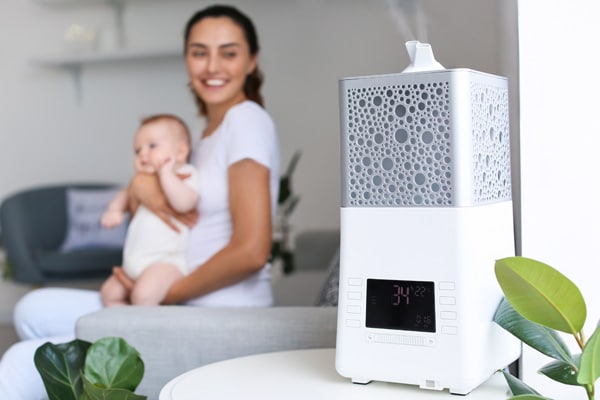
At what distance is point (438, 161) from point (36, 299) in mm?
1123

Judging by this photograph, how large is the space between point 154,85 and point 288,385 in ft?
13.8

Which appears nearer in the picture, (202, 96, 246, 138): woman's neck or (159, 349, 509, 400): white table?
(159, 349, 509, 400): white table

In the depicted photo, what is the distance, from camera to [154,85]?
16.5ft

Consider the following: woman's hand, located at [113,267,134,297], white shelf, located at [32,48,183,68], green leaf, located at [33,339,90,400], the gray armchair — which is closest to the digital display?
green leaf, located at [33,339,90,400]

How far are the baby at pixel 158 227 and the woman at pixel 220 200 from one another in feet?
0.08

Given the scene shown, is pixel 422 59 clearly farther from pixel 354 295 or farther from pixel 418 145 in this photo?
pixel 354 295

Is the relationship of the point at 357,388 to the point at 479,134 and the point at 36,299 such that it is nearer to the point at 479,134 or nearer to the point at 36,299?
the point at 479,134

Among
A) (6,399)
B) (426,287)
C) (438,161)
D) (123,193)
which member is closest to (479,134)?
(438,161)

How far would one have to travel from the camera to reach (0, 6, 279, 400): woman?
5.08 ft

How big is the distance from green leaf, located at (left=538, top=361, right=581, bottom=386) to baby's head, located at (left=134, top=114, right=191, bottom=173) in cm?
103

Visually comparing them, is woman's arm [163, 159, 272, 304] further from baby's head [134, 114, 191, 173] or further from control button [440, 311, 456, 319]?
control button [440, 311, 456, 319]

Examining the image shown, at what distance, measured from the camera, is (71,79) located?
514 centimetres

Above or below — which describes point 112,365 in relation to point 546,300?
below

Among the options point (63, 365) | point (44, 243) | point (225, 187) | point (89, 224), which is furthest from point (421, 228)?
point (44, 243)
